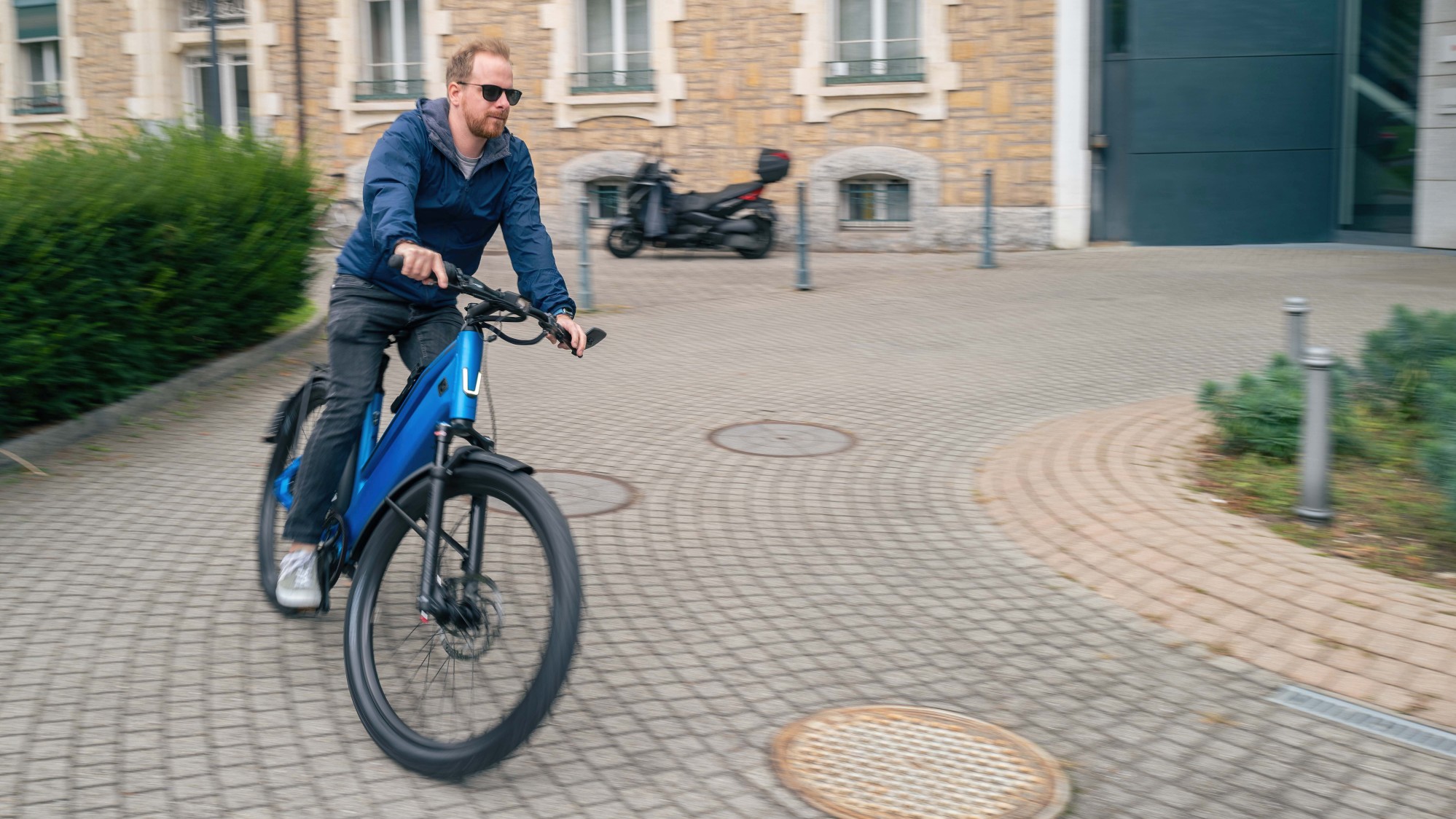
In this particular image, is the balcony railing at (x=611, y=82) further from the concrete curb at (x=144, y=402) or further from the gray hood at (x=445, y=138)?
the gray hood at (x=445, y=138)

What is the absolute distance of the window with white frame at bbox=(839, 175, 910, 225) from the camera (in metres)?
18.4

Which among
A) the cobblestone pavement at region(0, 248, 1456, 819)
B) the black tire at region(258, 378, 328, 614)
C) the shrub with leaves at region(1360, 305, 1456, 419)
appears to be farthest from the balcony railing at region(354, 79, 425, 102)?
the black tire at region(258, 378, 328, 614)

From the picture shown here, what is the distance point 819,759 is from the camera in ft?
12.1

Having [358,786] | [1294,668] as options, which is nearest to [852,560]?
[1294,668]

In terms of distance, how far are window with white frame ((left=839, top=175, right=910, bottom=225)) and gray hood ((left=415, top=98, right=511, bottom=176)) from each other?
14.7 metres

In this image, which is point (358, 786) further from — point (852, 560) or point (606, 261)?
point (606, 261)

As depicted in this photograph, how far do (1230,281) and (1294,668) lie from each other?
1065 centimetres

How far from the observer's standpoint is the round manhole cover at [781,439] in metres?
7.30

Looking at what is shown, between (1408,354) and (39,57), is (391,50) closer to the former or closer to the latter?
(39,57)

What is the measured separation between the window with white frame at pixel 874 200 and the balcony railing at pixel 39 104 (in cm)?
1521

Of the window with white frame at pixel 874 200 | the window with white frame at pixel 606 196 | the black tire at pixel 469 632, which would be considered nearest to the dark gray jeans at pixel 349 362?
the black tire at pixel 469 632

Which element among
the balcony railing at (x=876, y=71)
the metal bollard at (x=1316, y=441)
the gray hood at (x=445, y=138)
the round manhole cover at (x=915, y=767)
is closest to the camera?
the round manhole cover at (x=915, y=767)

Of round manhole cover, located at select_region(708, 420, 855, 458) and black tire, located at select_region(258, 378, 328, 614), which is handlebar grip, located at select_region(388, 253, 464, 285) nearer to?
black tire, located at select_region(258, 378, 328, 614)

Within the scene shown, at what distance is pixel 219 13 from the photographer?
22.9 m
